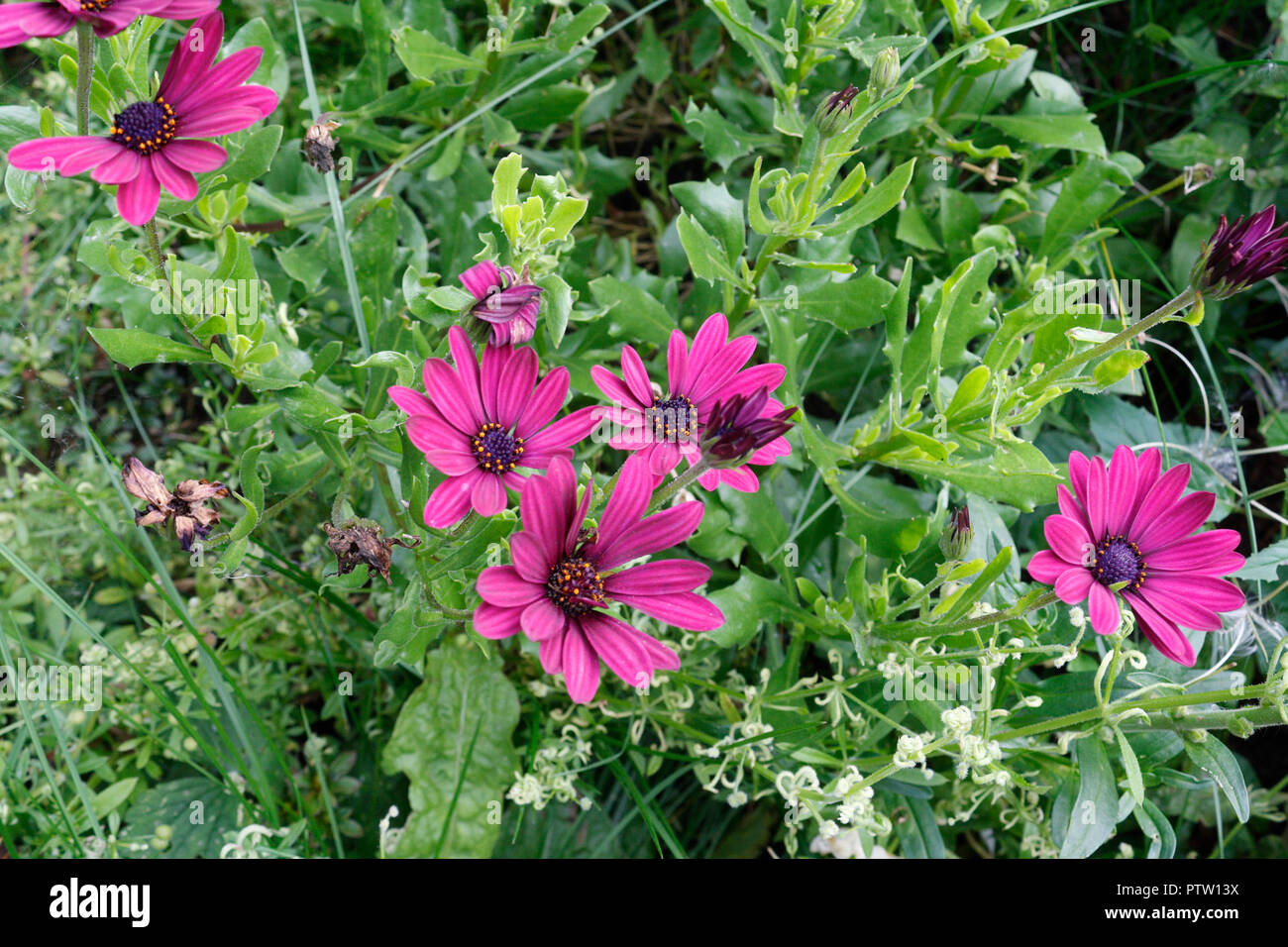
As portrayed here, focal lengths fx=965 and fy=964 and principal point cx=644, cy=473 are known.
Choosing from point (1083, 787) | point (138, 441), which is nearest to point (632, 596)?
point (1083, 787)

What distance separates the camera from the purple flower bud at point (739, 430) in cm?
115

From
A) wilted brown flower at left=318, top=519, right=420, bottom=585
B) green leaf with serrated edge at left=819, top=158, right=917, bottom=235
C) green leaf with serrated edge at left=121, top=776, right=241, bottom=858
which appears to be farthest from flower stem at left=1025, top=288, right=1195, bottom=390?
green leaf with serrated edge at left=121, top=776, right=241, bottom=858

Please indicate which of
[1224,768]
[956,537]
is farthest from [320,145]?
[1224,768]

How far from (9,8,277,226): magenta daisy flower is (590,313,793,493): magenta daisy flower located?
0.59 metres

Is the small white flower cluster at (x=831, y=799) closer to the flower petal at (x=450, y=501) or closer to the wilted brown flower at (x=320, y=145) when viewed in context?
the flower petal at (x=450, y=501)

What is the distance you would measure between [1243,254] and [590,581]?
99cm

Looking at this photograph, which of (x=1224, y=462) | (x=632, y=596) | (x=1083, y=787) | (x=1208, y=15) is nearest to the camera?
(x=632, y=596)

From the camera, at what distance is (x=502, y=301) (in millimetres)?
1256

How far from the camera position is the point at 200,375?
6.86 ft

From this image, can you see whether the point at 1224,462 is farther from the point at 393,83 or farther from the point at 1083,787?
the point at 393,83

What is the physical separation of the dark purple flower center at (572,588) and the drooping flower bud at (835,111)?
732mm

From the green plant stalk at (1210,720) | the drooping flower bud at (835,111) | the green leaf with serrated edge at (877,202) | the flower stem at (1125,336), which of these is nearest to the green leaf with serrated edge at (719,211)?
Result: the green leaf with serrated edge at (877,202)
